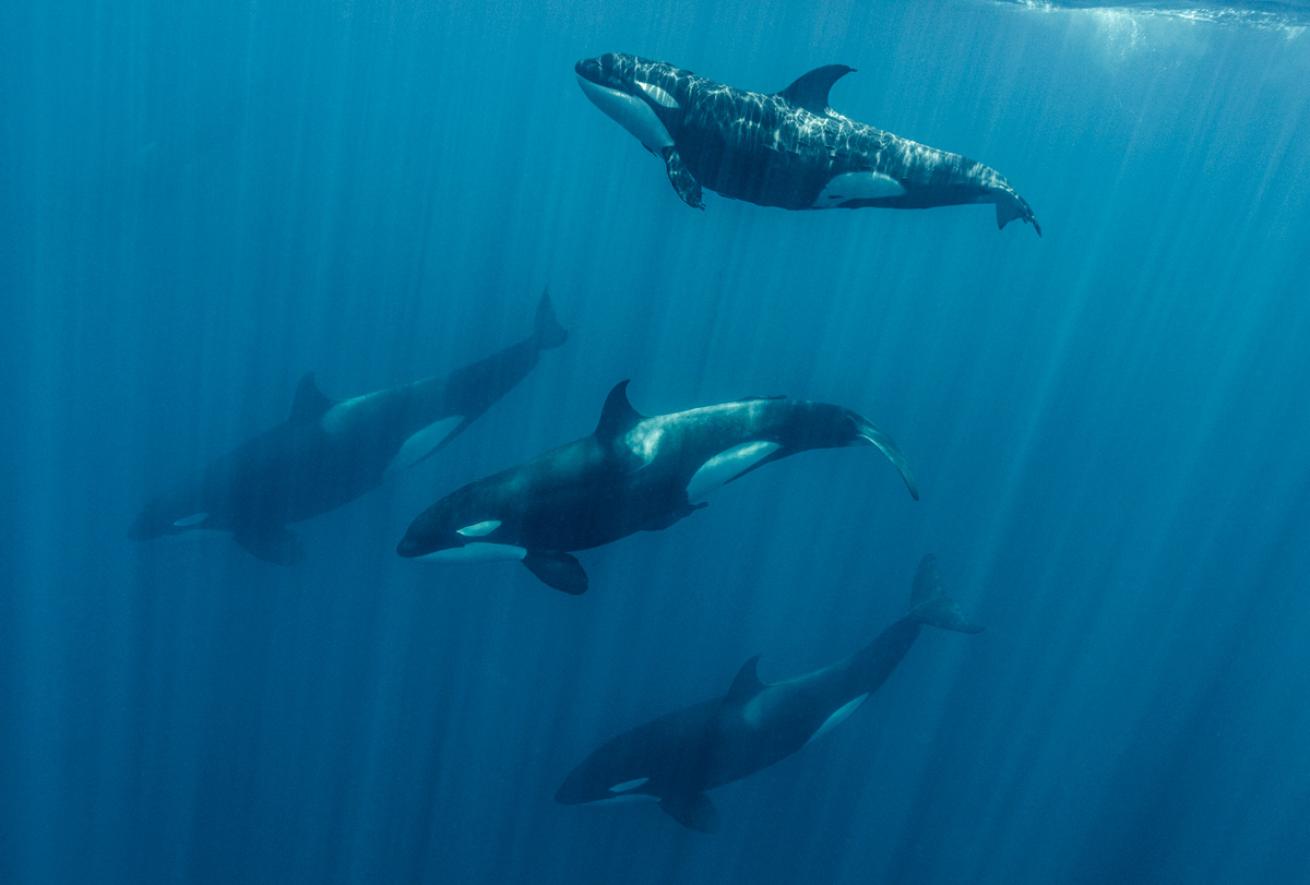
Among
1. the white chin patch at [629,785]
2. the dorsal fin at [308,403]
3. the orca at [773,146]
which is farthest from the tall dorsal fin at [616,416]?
the dorsal fin at [308,403]

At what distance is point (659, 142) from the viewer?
609 centimetres

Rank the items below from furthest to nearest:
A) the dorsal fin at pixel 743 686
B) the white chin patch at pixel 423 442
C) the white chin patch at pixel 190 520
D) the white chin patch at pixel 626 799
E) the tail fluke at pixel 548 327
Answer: the tail fluke at pixel 548 327 → the white chin patch at pixel 190 520 → the white chin patch at pixel 423 442 → the white chin patch at pixel 626 799 → the dorsal fin at pixel 743 686

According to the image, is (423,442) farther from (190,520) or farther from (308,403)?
(190,520)

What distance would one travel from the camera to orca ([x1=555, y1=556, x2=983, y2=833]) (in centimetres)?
801

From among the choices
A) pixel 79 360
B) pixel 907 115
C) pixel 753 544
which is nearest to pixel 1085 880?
pixel 753 544

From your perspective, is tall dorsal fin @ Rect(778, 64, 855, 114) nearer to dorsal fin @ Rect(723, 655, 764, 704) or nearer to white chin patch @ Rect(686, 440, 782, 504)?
white chin patch @ Rect(686, 440, 782, 504)

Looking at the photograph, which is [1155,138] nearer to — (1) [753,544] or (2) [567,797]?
(1) [753,544]

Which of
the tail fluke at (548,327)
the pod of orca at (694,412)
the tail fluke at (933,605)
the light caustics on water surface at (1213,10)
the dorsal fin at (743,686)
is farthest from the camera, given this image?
the light caustics on water surface at (1213,10)

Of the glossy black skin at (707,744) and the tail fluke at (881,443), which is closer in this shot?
the tail fluke at (881,443)

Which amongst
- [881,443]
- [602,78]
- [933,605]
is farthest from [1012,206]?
[933,605]

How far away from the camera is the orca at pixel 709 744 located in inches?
315

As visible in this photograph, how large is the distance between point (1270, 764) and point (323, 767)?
18.4m

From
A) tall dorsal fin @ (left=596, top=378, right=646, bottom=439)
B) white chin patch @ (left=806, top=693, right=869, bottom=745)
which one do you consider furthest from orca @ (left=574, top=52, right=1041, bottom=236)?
white chin patch @ (left=806, top=693, right=869, bottom=745)

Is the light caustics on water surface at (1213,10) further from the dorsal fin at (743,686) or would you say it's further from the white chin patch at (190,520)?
the white chin patch at (190,520)
